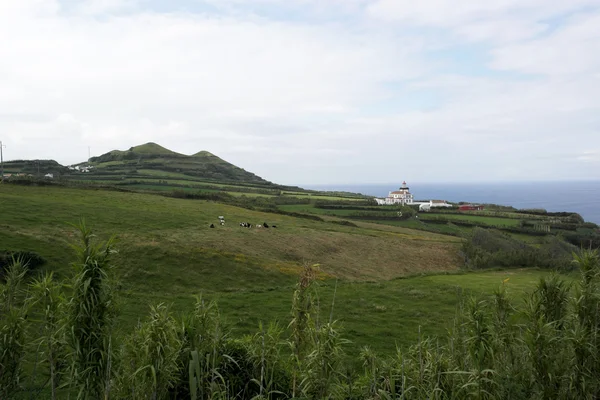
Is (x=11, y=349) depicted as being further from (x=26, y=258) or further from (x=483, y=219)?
(x=483, y=219)

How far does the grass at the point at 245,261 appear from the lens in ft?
74.2

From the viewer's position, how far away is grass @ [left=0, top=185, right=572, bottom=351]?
22.6 m

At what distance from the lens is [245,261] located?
33312mm

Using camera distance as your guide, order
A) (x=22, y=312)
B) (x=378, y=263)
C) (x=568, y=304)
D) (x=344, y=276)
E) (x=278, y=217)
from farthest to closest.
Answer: (x=278, y=217) → (x=378, y=263) → (x=344, y=276) → (x=568, y=304) → (x=22, y=312)

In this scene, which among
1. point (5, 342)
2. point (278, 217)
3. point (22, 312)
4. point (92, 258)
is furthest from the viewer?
point (278, 217)

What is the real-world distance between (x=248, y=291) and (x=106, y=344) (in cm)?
2088

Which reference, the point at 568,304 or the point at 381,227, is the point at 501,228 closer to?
the point at 381,227

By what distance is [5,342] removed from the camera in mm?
7055

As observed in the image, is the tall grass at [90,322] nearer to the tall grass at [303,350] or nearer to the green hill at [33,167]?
the tall grass at [303,350]

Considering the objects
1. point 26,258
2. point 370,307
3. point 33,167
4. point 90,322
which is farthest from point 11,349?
point 33,167

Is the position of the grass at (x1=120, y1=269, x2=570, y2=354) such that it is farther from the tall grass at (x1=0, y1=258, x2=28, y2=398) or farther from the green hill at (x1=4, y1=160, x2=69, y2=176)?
the green hill at (x1=4, y1=160, x2=69, y2=176)

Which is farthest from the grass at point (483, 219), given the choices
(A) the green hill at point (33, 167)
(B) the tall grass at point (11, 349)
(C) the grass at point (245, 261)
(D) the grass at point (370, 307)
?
(A) the green hill at point (33, 167)

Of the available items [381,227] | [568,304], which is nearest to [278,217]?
[381,227]

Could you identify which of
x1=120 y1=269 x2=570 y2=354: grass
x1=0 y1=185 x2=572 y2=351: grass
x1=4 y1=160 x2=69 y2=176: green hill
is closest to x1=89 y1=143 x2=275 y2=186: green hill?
x1=4 y1=160 x2=69 y2=176: green hill
